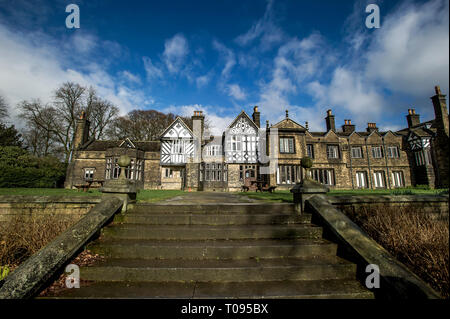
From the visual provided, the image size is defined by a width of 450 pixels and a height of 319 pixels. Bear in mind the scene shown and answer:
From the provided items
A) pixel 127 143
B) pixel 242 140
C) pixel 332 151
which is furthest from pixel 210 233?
pixel 332 151

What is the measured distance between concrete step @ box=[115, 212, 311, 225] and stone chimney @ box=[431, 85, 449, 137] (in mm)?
32260

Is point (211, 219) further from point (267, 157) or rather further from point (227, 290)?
point (267, 157)

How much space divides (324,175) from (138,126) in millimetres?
30062

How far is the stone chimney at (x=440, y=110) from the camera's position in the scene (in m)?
24.4

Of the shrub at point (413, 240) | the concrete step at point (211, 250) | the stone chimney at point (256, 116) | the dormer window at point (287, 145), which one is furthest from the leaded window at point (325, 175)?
the concrete step at point (211, 250)

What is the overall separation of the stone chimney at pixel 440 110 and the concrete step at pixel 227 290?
33.3 metres

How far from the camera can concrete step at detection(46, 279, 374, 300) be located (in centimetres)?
264

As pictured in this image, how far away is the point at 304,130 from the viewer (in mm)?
23703

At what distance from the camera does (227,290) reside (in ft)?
9.09

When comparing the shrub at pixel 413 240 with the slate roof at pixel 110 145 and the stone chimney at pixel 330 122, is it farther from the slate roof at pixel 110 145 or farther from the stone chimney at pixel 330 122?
the slate roof at pixel 110 145

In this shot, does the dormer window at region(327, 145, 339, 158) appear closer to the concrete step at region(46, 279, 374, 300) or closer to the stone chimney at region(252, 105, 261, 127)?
the stone chimney at region(252, 105, 261, 127)

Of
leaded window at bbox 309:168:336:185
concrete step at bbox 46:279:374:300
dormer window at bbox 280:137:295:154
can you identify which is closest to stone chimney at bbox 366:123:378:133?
leaded window at bbox 309:168:336:185
